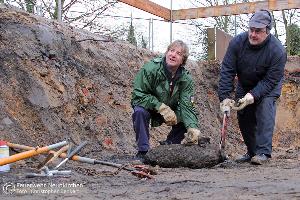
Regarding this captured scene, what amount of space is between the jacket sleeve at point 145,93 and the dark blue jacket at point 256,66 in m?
0.84

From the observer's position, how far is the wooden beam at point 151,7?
8523mm

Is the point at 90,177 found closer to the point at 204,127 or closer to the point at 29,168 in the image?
the point at 29,168

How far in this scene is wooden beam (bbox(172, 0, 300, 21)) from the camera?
9.04 metres

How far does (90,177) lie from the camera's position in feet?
13.3

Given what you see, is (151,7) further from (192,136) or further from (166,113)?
(192,136)

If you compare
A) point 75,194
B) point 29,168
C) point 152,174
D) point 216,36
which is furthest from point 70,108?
point 216,36

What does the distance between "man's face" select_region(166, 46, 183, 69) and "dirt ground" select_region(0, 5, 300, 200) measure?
3.81ft

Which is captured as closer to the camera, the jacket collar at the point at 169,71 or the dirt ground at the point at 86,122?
the dirt ground at the point at 86,122

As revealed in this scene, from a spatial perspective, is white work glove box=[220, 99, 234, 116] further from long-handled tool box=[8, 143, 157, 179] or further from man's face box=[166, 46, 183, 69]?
long-handled tool box=[8, 143, 157, 179]

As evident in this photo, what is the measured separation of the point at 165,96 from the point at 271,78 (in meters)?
1.19

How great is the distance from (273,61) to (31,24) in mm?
3077

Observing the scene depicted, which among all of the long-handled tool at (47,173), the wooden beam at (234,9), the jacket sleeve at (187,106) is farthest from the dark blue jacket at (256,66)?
the wooden beam at (234,9)

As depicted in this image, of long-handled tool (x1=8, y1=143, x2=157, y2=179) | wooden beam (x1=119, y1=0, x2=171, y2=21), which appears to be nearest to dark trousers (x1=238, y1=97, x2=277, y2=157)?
long-handled tool (x1=8, y1=143, x2=157, y2=179)

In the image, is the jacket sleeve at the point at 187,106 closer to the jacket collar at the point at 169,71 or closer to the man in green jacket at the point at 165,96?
the man in green jacket at the point at 165,96
